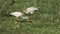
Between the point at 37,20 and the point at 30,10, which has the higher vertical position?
the point at 30,10

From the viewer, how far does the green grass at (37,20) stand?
4.45m

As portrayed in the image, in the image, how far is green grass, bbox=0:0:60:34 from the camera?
445cm

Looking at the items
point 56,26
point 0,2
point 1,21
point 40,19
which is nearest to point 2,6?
point 0,2

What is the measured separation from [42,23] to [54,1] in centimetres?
81

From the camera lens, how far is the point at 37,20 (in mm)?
4742

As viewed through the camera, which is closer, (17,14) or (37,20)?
(37,20)

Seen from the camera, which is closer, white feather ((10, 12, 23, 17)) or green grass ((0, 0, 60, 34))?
green grass ((0, 0, 60, 34))

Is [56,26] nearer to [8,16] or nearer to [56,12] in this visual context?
[56,12]

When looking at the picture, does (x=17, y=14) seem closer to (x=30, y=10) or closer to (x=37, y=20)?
(x=30, y=10)

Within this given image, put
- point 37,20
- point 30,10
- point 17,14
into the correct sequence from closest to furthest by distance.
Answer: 1. point 37,20
2. point 17,14
3. point 30,10

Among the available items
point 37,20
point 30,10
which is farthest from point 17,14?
point 37,20

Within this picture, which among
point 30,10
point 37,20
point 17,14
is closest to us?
point 37,20

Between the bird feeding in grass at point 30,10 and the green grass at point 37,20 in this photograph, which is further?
the bird feeding in grass at point 30,10

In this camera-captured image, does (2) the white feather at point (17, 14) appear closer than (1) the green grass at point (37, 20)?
No
